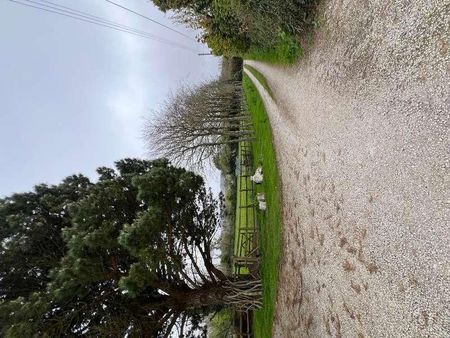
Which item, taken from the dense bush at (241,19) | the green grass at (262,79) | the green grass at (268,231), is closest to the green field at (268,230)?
the green grass at (268,231)

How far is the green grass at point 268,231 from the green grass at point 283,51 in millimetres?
3175

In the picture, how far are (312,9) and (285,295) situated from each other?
8.76 m

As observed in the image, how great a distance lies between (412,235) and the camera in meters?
6.06

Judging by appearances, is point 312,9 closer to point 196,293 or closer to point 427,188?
Result: point 427,188

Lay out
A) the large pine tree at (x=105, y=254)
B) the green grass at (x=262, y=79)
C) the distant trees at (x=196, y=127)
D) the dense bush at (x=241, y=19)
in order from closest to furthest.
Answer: the large pine tree at (x=105, y=254) → the dense bush at (x=241, y=19) → the green grass at (x=262, y=79) → the distant trees at (x=196, y=127)

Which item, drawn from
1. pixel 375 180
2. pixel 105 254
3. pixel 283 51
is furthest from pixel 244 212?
pixel 375 180

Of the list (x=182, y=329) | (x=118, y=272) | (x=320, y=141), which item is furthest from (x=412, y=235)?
(x=182, y=329)

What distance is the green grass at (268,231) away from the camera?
13.8 m

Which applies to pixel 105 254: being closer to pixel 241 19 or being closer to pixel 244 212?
pixel 241 19

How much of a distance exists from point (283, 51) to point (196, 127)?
39.5ft

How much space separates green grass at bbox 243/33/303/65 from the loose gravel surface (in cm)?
146

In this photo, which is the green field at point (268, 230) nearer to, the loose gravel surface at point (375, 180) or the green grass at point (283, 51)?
the loose gravel surface at point (375, 180)

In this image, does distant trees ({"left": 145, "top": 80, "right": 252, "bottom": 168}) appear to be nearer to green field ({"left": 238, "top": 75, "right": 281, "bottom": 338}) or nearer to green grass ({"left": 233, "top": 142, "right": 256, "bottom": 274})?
green grass ({"left": 233, "top": 142, "right": 256, "bottom": 274})

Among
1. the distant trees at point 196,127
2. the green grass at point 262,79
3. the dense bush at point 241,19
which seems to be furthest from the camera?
the distant trees at point 196,127
